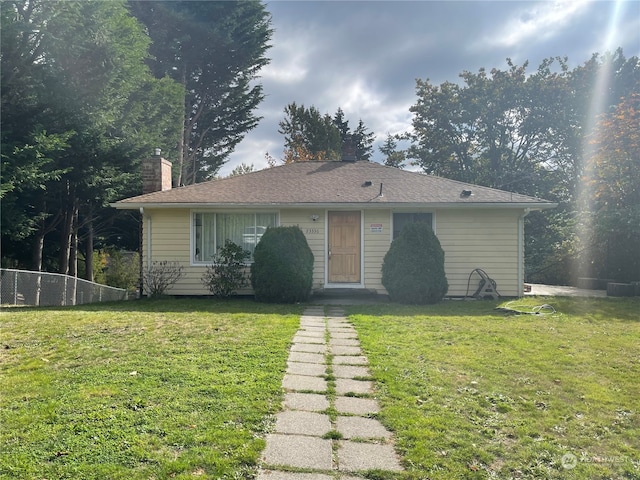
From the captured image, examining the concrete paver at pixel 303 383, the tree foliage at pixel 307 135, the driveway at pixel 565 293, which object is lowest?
the concrete paver at pixel 303 383

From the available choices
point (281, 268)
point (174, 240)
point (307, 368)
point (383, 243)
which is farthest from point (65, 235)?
point (307, 368)

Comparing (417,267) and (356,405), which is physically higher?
(417,267)

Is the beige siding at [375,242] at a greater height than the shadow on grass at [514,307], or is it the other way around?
the beige siding at [375,242]

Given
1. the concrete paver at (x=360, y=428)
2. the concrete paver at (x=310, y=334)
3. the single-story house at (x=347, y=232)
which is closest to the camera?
the concrete paver at (x=360, y=428)

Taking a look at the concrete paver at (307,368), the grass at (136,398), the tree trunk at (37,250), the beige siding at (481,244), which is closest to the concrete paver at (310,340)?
the grass at (136,398)

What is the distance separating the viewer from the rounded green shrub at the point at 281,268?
9750 mm

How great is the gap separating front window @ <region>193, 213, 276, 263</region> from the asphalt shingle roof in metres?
0.55

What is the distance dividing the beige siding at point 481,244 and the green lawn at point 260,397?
4039 millimetres

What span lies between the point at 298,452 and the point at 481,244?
30.7 feet

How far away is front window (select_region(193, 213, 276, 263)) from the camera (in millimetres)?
11203

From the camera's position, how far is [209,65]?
22938mm

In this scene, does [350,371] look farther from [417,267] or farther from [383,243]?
[383,243]

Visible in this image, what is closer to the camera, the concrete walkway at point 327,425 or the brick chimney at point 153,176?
the concrete walkway at point 327,425

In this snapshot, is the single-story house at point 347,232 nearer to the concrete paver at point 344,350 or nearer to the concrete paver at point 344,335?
the concrete paver at point 344,335
